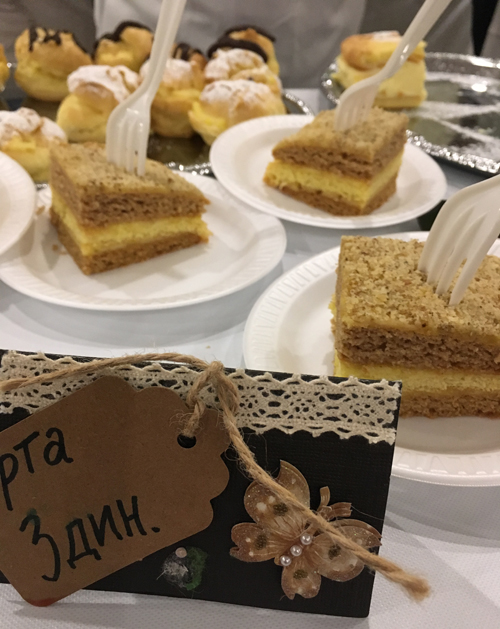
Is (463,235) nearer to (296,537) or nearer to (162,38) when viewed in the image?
(296,537)

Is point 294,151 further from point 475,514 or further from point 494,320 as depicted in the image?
point 475,514

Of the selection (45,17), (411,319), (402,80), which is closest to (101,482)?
(411,319)

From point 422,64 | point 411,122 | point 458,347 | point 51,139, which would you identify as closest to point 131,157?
point 51,139

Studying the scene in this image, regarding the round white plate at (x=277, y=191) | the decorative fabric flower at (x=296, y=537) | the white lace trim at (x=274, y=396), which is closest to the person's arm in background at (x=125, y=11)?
the round white plate at (x=277, y=191)

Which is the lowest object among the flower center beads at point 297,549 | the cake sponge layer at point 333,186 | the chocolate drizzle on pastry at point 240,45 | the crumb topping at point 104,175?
the flower center beads at point 297,549

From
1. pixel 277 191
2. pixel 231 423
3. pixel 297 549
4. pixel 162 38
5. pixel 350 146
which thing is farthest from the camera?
pixel 277 191

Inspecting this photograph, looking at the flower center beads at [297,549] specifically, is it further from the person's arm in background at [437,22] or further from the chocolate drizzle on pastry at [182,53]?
the person's arm in background at [437,22]
